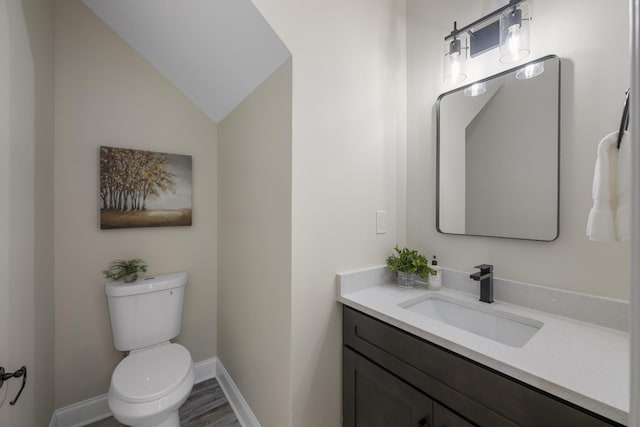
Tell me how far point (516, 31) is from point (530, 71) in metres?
0.18

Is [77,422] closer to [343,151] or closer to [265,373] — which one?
[265,373]

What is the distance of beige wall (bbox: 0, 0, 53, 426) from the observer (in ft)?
3.37

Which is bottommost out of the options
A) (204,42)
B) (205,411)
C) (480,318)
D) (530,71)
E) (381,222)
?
(205,411)

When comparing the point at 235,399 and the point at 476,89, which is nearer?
the point at 476,89

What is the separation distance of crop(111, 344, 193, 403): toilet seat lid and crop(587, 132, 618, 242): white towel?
5.81ft

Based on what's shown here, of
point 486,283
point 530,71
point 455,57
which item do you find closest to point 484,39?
point 455,57

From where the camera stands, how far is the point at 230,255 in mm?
1985

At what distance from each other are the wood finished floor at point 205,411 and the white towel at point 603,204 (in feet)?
6.62

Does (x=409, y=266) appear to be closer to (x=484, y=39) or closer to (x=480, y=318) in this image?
(x=480, y=318)

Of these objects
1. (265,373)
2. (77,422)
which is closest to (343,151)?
(265,373)

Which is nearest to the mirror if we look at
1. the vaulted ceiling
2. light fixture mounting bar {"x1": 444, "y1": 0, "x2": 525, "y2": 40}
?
light fixture mounting bar {"x1": 444, "y1": 0, "x2": 525, "y2": 40}

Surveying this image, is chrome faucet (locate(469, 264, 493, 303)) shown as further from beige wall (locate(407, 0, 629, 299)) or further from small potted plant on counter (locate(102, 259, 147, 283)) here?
small potted plant on counter (locate(102, 259, 147, 283))

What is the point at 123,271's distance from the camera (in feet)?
5.93

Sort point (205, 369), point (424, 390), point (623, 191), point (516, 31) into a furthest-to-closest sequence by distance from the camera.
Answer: point (205, 369) → point (516, 31) → point (424, 390) → point (623, 191)
